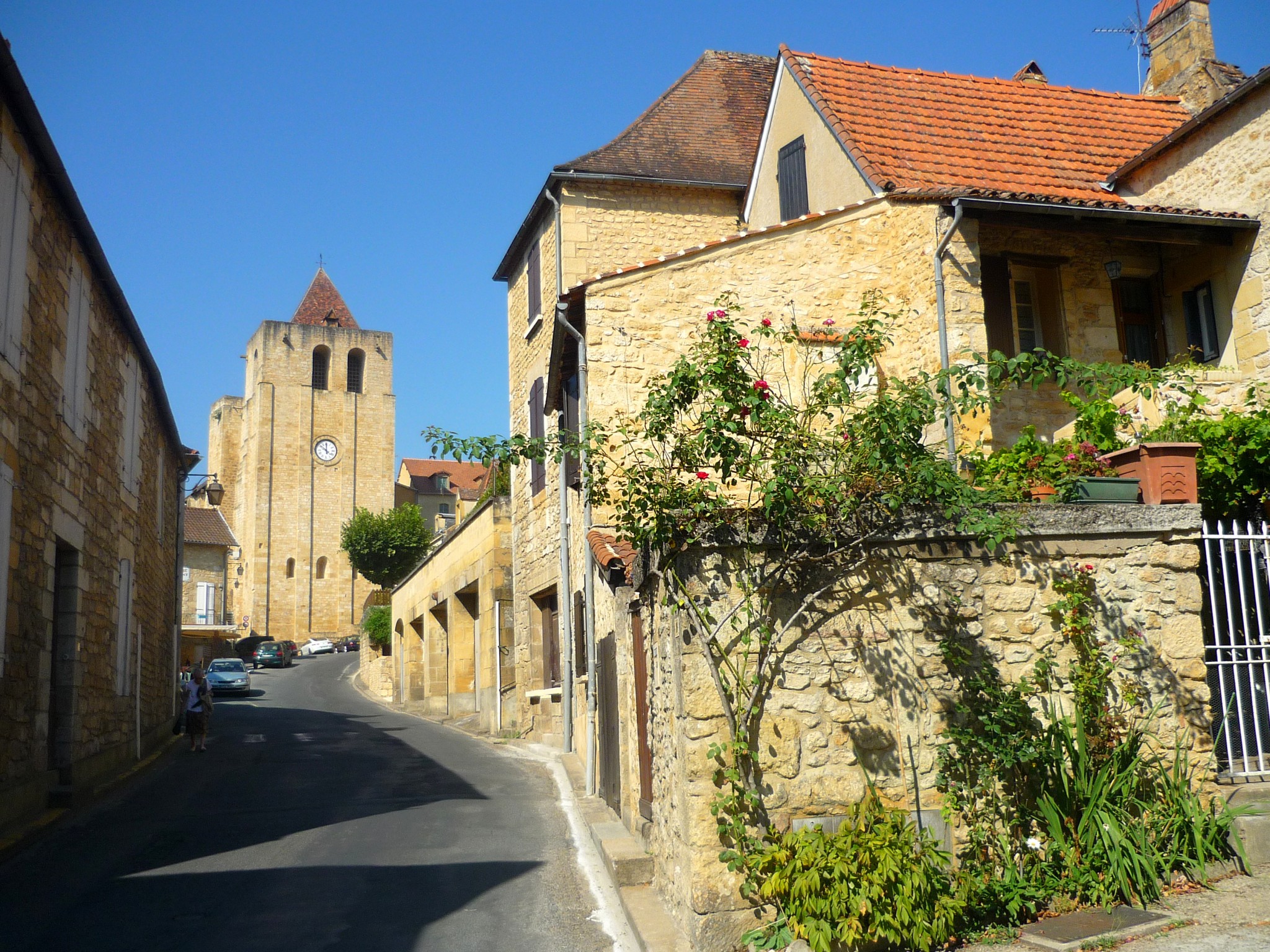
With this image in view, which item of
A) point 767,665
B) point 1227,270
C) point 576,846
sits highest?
point 1227,270

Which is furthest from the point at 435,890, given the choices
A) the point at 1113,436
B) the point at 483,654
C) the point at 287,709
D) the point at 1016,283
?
the point at 287,709

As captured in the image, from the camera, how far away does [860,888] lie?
16.7 ft

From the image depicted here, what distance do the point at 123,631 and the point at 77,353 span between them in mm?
4371

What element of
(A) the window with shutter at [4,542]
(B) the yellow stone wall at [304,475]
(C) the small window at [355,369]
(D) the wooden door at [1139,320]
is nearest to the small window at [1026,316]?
(D) the wooden door at [1139,320]

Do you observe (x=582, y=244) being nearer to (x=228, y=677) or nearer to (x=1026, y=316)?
(x=1026, y=316)

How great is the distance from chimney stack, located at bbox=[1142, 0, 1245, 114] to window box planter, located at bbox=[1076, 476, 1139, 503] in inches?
403

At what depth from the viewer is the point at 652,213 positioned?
50.5ft

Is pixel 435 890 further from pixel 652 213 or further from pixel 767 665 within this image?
pixel 652 213

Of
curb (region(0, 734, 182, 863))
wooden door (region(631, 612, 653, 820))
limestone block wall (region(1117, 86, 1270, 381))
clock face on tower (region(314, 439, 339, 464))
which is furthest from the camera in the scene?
clock face on tower (region(314, 439, 339, 464))

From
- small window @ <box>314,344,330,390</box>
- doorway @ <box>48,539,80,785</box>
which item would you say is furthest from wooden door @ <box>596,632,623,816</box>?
small window @ <box>314,344,330,390</box>

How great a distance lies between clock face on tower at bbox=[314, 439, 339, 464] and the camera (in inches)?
2539

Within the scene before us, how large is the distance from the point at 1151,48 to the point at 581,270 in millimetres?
8697

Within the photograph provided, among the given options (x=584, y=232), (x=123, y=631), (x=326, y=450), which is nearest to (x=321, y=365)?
(x=326, y=450)

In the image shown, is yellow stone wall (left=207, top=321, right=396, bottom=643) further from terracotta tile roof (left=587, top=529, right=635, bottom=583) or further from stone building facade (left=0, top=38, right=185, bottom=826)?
terracotta tile roof (left=587, top=529, right=635, bottom=583)
